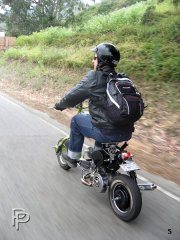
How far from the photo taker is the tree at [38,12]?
83.3 ft

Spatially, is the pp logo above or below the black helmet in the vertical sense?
below

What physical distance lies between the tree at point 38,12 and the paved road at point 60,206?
909 inches

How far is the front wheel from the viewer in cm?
301

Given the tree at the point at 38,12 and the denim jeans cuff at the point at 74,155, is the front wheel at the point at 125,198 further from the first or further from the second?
the tree at the point at 38,12

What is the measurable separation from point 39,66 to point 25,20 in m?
12.8

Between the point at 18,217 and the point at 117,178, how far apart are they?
1340 mm

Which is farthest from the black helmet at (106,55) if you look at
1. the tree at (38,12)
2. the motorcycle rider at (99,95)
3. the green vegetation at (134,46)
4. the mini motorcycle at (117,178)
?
the tree at (38,12)

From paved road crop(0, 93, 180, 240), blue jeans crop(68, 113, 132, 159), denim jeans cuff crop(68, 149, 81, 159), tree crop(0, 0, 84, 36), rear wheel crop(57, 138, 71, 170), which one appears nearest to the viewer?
paved road crop(0, 93, 180, 240)

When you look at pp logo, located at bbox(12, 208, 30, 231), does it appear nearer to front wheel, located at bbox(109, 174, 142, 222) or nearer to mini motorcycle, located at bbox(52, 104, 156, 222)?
mini motorcycle, located at bbox(52, 104, 156, 222)

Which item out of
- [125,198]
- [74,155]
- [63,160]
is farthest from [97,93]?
[63,160]

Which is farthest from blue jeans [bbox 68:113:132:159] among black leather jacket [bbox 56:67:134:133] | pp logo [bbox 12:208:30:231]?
pp logo [bbox 12:208:30:231]

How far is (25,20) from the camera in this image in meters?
26.6

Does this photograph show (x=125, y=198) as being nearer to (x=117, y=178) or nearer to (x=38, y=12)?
(x=117, y=178)

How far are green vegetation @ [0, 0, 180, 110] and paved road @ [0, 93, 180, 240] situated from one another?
468cm
